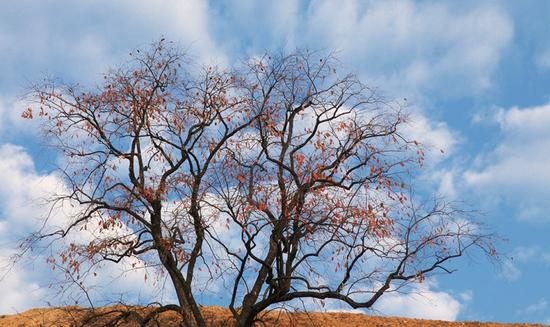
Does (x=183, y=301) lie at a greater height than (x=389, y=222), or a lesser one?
lesser

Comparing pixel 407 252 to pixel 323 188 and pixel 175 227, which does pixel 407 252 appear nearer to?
pixel 323 188

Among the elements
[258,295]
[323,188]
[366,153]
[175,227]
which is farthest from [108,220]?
[366,153]

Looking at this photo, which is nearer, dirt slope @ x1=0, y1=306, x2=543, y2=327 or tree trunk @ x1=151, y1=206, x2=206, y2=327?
tree trunk @ x1=151, y1=206, x2=206, y2=327

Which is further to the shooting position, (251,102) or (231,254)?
(251,102)

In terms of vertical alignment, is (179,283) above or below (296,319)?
below

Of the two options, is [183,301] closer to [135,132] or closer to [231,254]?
[231,254]

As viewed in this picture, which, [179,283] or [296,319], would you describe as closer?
[179,283]

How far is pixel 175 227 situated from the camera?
1555 cm

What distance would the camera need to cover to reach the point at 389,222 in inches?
573

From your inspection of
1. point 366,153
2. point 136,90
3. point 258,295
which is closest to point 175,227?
point 258,295

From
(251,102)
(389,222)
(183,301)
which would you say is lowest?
(183,301)

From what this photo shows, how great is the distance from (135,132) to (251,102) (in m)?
2.90

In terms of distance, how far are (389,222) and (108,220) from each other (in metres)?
6.49

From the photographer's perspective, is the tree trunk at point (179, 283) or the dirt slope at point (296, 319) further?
the dirt slope at point (296, 319)
